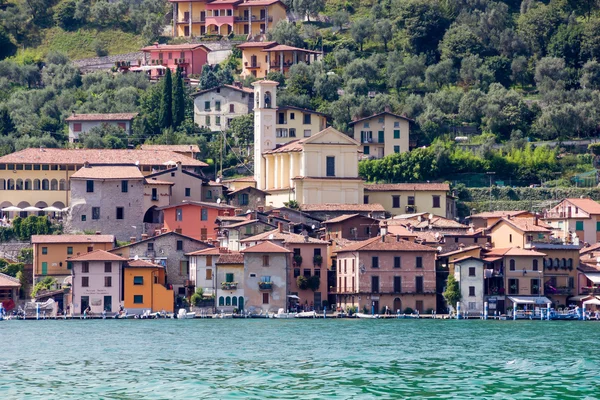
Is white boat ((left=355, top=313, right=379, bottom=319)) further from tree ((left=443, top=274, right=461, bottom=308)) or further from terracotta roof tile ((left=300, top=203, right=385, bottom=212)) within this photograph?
terracotta roof tile ((left=300, top=203, right=385, bottom=212))

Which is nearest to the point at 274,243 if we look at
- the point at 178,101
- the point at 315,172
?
the point at 315,172

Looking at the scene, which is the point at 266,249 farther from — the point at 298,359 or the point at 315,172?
the point at 298,359

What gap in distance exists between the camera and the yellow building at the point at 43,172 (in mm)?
103000

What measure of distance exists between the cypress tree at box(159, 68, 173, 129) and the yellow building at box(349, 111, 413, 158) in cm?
1282

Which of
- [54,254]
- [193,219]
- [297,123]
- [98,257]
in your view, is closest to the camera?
[98,257]

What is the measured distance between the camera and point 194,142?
374 ft

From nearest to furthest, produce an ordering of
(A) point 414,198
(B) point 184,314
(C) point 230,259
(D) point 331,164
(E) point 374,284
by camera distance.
Answer: 1. (B) point 184,314
2. (E) point 374,284
3. (C) point 230,259
4. (A) point 414,198
5. (D) point 331,164

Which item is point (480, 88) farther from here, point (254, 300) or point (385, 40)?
point (254, 300)

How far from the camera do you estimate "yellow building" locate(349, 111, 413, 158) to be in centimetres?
11225

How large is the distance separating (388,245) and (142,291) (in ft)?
43.9

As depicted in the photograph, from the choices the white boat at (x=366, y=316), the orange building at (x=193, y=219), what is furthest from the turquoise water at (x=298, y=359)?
the orange building at (x=193, y=219)

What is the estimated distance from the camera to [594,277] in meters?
92.6

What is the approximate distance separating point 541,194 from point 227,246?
74.5 ft

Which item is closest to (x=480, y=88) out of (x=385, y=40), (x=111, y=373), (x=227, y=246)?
(x=385, y=40)
